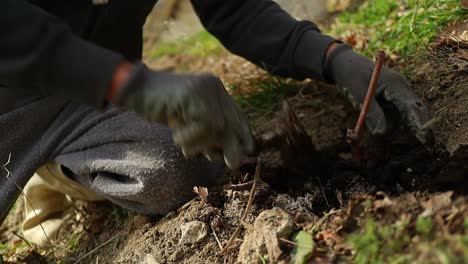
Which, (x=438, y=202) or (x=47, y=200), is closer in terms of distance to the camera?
(x=438, y=202)

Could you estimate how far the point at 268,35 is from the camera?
2352mm

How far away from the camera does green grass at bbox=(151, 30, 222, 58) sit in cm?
401

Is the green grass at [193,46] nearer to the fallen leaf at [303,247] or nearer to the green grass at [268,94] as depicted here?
the green grass at [268,94]

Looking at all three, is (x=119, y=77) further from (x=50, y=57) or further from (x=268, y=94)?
(x=268, y=94)

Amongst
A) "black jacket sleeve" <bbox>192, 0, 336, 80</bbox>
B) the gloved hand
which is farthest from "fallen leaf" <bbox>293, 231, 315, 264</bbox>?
"black jacket sleeve" <bbox>192, 0, 336, 80</bbox>

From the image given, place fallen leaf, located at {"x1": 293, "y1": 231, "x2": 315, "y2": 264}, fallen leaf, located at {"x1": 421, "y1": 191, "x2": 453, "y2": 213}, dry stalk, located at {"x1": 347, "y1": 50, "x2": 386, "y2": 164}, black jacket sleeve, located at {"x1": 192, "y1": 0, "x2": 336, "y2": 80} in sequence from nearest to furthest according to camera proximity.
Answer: fallen leaf, located at {"x1": 421, "y1": 191, "x2": 453, "y2": 213}
fallen leaf, located at {"x1": 293, "y1": 231, "x2": 315, "y2": 264}
dry stalk, located at {"x1": 347, "y1": 50, "x2": 386, "y2": 164}
black jacket sleeve, located at {"x1": 192, "y1": 0, "x2": 336, "y2": 80}

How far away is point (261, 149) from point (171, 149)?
0.32 m

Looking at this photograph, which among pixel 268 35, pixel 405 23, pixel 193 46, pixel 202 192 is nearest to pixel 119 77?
pixel 202 192

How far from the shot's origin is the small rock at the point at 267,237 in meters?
1.52

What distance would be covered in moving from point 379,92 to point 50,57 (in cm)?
108

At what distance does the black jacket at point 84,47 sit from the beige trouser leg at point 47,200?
0.61 ft

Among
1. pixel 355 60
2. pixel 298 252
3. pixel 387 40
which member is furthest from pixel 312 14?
pixel 298 252

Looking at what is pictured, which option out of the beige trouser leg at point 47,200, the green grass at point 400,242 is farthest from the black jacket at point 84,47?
the green grass at point 400,242

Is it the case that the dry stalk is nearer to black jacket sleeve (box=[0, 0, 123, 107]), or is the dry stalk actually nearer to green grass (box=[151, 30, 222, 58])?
black jacket sleeve (box=[0, 0, 123, 107])
